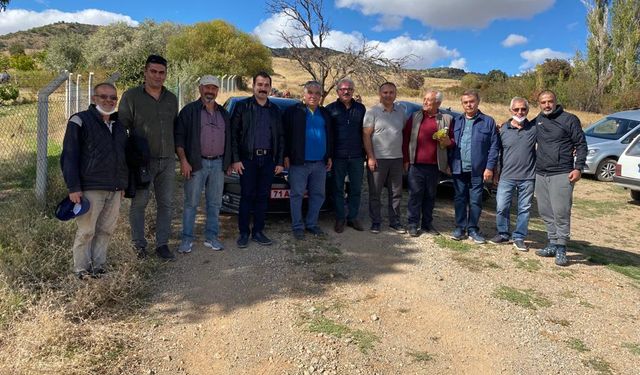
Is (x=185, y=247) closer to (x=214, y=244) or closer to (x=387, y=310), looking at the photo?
(x=214, y=244)

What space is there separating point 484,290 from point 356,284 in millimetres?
1257

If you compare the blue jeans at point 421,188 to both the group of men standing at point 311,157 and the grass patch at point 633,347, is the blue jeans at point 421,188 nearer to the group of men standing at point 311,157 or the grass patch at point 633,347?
the group of men standing at point 311,157

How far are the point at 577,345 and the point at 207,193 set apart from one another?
12.0 ft

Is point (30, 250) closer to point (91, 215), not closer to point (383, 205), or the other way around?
point (91, 215)

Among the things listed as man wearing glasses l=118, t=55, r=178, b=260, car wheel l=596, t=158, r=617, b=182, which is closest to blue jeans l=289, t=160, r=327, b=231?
man wearing glasses l=118, t=55, r=178, b=260

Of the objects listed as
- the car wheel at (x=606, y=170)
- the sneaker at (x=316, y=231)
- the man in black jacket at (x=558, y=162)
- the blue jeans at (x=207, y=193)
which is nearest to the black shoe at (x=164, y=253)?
the blue jeans at (x=207, y=193)

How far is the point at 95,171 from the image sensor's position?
3676 millimetres

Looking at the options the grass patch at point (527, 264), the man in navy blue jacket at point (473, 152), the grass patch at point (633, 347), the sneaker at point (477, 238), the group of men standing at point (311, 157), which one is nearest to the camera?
the grass patch at point (633, 347)

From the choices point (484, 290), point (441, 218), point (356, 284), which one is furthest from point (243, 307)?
point (441, 218)

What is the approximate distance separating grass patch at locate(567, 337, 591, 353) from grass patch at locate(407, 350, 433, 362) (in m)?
1.18

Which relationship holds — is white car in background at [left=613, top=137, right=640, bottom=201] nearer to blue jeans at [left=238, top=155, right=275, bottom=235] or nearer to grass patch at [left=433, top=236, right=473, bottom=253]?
grass patch at [left=433, top=236, right=473, bottom=253]

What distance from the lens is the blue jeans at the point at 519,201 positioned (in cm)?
549

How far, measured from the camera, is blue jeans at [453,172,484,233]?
5.69 m

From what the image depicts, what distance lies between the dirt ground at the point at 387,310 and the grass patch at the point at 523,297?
2cm
